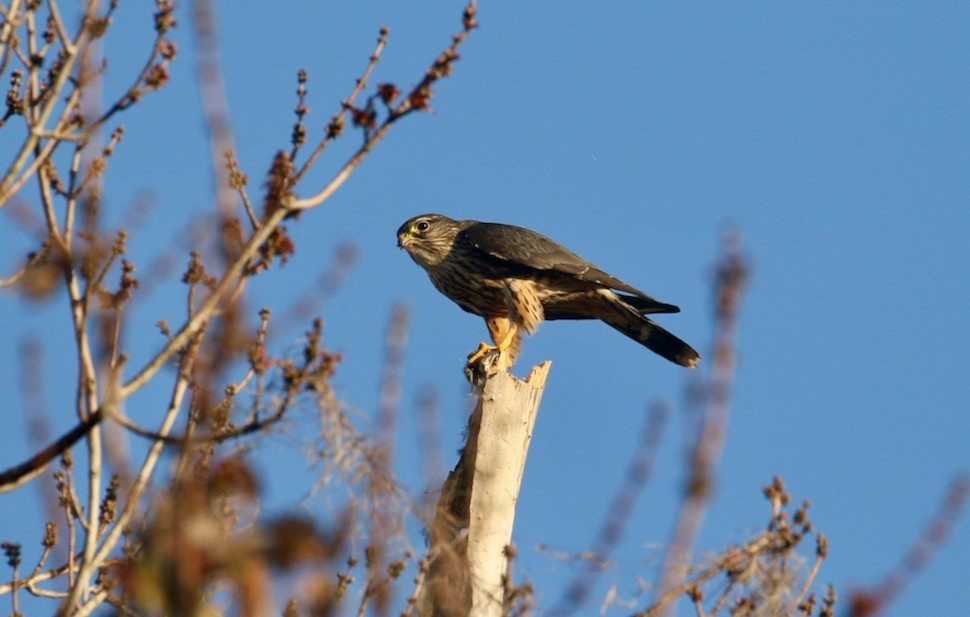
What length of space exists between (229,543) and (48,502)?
5.05ft

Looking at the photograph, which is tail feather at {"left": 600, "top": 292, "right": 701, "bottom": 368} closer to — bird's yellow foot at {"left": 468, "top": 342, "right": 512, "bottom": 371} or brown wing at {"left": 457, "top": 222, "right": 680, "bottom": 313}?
brown wing at {"left": 457, "top": 222, "right": 680, "bottom": 313}

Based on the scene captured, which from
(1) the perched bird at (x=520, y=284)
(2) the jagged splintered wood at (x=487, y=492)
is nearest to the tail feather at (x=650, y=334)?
(1) the perched bird at (x=520, y=284)

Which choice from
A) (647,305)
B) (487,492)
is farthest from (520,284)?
(487,492)

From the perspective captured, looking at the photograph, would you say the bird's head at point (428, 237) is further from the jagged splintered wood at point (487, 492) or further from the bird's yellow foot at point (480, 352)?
the jagged splintered wood at point (487, 492)

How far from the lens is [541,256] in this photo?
23.8 feet

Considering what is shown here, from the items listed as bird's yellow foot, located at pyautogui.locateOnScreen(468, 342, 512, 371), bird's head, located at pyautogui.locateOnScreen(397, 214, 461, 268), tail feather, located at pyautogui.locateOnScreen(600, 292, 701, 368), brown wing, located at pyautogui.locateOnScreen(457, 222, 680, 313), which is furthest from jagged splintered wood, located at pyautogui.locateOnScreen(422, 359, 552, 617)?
bird's head, located at pyautogui.locateOnScreen(397, 214, 461, 268)

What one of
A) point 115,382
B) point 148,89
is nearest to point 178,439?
point 115,382

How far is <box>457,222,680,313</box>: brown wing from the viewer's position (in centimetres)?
722

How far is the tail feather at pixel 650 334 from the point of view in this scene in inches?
289

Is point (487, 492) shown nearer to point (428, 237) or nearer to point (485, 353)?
point (485, 353)

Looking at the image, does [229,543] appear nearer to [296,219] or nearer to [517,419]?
[296,219]

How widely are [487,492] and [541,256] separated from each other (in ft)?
9.55

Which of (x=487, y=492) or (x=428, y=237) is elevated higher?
(x=428, y=237)

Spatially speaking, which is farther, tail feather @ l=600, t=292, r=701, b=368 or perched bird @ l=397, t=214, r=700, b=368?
tail feather @ l=600, t=292, r=701, b=368
